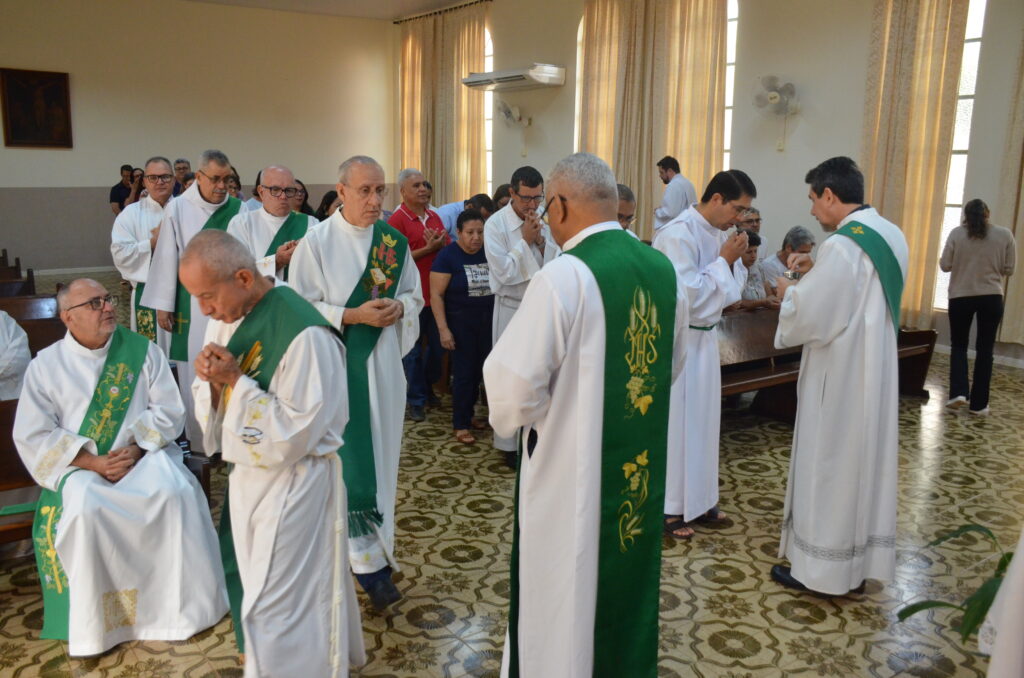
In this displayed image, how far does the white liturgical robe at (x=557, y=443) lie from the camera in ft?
7.17

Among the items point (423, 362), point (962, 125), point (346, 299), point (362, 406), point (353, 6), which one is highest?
point (353, 6)

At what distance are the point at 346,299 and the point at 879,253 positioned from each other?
7.13 feet

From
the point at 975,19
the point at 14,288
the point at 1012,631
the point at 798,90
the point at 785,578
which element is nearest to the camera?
the point at 1012,631

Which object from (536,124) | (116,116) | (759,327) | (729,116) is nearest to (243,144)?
(116,116)

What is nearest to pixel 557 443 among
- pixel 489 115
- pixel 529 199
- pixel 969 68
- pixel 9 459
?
pixel 9 459

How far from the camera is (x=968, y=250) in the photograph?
661cm

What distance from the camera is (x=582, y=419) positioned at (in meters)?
2.28

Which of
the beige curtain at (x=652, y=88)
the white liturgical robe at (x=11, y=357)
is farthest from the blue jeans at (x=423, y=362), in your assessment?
the beige curtain at (x=652, y=88)

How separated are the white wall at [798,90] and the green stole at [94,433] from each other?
7882 millimetres

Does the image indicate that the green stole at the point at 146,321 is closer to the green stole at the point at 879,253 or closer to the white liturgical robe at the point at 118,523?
the white liturgical robe at the point at 118,523

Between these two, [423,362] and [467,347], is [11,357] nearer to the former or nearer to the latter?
[467,347]

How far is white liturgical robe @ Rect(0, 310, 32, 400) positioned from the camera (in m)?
3.95

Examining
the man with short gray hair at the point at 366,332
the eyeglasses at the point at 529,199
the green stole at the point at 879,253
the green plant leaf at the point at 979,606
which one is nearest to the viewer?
the green plant leaf at the point at 979,606

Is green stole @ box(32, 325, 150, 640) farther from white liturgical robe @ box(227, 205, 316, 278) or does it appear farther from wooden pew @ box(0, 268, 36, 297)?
wooden pew @ box(0, 268, 36, 297)
